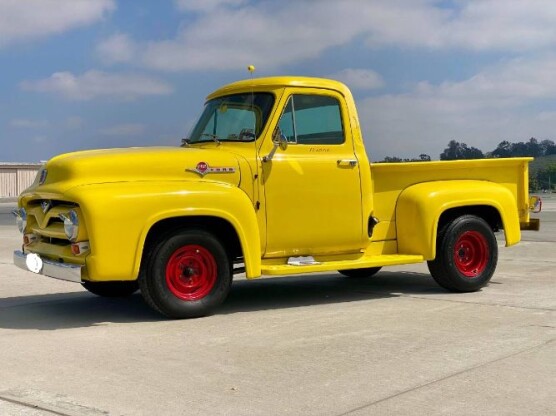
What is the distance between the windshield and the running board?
131 cm

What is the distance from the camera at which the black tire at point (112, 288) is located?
785cm

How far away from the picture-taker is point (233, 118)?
763 cm

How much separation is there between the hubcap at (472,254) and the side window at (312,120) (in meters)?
1.88

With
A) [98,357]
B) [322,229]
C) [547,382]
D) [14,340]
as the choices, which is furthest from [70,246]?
[547,382]

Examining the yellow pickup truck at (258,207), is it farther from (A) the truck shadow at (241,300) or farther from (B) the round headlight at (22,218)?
(A) the truck shadow at (241,300)

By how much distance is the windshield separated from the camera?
7410mm

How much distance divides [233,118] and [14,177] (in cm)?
6156

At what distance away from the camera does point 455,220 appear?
8.14m

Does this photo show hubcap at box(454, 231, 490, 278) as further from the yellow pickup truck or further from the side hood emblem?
the side hood emblem

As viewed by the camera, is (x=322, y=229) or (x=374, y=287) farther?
(x=374, y=287)

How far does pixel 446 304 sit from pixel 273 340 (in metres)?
2.34

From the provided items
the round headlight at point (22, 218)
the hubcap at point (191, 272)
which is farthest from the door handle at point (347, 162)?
the round headlight at point (22, 218)

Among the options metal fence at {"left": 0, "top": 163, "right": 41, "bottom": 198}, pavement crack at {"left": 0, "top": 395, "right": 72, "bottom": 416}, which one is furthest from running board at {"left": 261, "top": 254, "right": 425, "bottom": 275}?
metal fence at {"left": 0, "top": 163, "right": 41, "bottom": 198}

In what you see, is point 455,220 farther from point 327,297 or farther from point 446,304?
point 327,297
